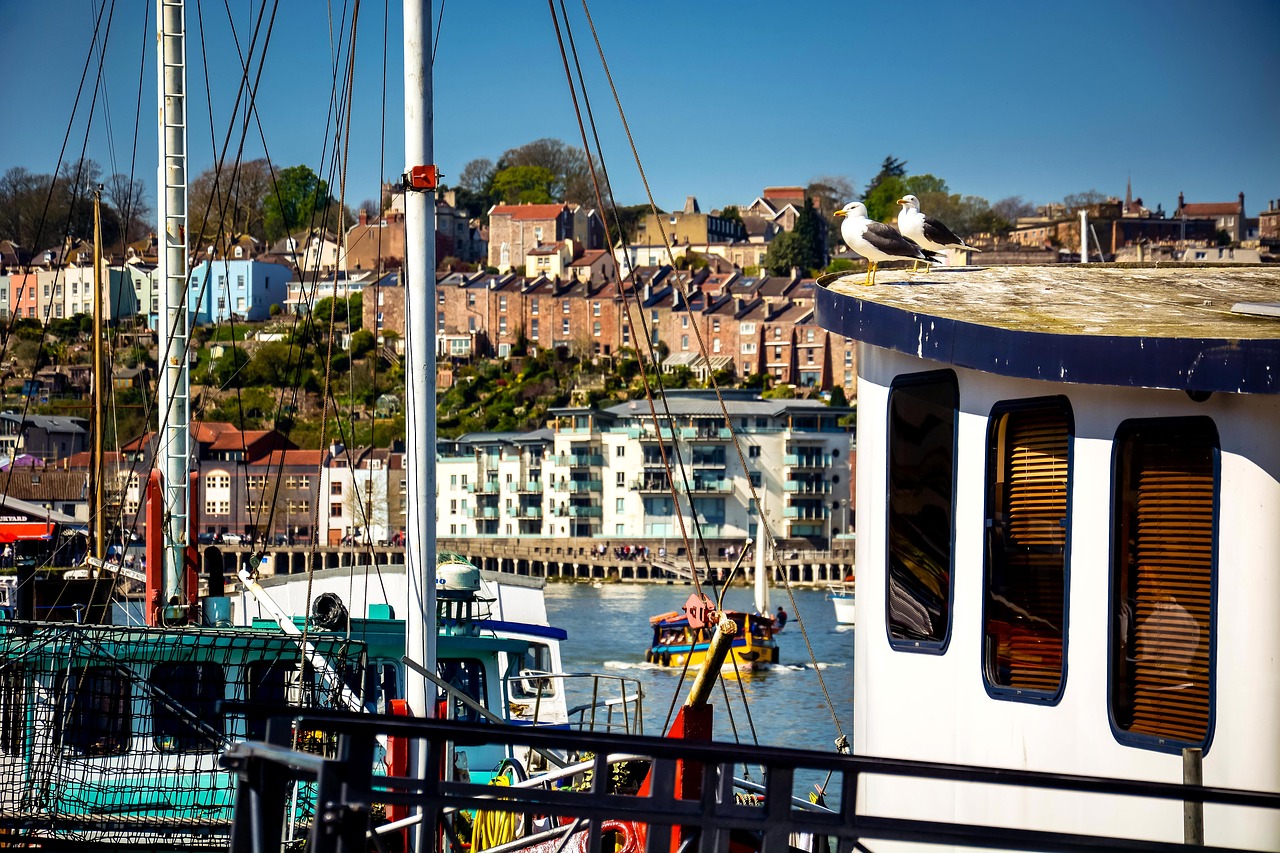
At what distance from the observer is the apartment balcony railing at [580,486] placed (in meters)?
109

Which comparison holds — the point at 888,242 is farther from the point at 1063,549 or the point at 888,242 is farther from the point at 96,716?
the point at 96,716

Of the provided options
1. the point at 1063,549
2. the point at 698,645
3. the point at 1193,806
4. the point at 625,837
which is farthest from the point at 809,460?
the point at 1193,806

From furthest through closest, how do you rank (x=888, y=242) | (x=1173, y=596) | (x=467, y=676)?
(x=467, y=676) < (x=888, y=242) < (x=1173, y=596)

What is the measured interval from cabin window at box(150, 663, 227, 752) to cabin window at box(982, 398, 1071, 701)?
508cm

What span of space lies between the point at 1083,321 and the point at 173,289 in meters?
12.0

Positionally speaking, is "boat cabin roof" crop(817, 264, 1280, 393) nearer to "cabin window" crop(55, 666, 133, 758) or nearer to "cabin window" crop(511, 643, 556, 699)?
"cabin window" crop(55, 666, 133, 758)

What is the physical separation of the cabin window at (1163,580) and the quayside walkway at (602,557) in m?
90.7

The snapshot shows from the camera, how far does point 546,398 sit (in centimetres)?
13800

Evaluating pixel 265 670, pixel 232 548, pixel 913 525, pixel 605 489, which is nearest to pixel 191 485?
pixel 265 670

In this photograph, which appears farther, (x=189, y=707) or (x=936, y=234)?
(x=189, y=707)

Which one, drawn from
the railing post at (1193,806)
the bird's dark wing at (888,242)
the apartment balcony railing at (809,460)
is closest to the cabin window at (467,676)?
the bird's dark wing at (888,242)

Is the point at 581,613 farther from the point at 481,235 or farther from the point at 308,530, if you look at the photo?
the point at 481,235

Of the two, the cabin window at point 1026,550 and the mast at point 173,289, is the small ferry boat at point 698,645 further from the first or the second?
the cabin window at point 1026,550

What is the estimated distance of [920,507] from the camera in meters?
6.05
